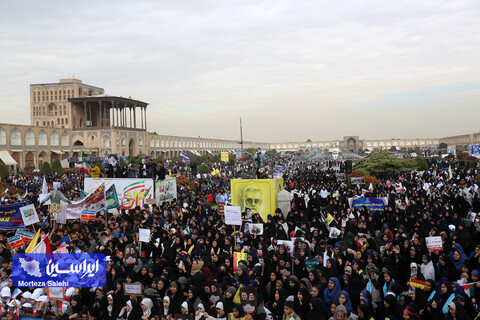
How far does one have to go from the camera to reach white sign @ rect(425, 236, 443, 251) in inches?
271

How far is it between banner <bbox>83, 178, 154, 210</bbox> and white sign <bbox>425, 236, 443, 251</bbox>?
31.7 feet

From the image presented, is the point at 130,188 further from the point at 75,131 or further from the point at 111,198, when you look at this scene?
the point at 75,131

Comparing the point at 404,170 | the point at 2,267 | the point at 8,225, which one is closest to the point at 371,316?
the point at 2,267

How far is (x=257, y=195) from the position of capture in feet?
42.1

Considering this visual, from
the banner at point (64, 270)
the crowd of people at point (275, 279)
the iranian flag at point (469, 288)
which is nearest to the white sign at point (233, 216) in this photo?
the crowd of people at point (275, 279)

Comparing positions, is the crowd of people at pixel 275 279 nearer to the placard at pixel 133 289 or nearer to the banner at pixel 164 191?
the placard at pixel 133 289

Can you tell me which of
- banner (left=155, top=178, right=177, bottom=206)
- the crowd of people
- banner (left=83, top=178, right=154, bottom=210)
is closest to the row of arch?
banner (left=83, top=178, right=154, bottom=210)

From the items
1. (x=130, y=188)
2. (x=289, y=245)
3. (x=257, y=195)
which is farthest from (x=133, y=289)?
(x=130, y=188)

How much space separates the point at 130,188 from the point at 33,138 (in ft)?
122

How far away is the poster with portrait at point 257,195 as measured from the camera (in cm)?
1270

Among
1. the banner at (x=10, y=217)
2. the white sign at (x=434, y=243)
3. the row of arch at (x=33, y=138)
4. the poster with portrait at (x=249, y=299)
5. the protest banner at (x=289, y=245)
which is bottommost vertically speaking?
the poster with portrait at (x=249, y=299)

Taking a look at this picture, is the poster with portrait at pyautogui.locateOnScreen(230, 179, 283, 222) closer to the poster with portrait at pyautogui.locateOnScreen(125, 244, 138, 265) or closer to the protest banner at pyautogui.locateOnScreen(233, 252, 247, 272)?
the protest banner at pyautogui.locateOnScreen(233, 252, 247, 272)

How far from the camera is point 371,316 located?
540 cm

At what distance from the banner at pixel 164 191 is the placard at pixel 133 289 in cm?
852
